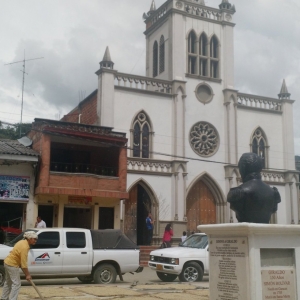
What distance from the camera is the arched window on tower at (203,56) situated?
103 ft

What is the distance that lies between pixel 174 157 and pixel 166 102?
3261 mm

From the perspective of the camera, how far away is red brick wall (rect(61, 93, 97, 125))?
29.5m

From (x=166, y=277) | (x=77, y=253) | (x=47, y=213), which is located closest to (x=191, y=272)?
(x=166, y=277)

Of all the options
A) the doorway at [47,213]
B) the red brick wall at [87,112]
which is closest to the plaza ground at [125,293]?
the doorway at [47,213]

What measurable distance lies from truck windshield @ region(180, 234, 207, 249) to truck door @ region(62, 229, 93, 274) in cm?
365

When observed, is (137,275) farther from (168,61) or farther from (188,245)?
(168,61)

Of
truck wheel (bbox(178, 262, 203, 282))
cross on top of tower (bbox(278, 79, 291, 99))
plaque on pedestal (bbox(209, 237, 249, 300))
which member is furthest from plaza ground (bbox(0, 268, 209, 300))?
cross on top of tower (bbox(278, 79, 291, 99))

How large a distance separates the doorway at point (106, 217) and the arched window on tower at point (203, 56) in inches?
419

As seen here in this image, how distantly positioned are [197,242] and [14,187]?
10135 millimetres

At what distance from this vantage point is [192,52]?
31.4 meters

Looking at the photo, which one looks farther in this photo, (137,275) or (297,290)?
(137,275)

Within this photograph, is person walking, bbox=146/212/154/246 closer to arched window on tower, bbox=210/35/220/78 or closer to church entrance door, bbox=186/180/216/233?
church entrance door, bbox=186/180/216/233

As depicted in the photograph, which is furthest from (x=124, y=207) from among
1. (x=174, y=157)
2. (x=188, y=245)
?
(x=188, y=245)

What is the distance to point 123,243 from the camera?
51.4ft
